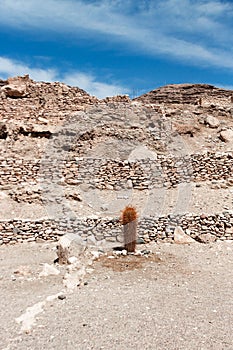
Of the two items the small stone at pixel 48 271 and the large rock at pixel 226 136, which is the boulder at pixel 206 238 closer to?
the small stone at pixel 48 271

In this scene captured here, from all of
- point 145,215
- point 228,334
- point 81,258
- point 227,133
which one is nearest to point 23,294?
point 81,258

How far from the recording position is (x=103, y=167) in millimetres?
15156

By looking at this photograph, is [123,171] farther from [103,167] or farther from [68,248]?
[68,248]

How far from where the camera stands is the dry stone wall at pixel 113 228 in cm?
1119

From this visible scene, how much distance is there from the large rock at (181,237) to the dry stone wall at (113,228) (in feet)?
0.60

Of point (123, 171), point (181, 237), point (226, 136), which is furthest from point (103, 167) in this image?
point (226, 136)

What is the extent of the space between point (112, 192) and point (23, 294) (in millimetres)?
7700

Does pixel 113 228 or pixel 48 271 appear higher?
pixel 113 228

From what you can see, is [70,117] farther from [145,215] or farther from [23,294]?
[23,294]

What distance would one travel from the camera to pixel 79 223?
11.5 m

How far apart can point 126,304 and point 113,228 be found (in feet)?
16.5

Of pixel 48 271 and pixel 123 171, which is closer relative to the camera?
pixel 48 271

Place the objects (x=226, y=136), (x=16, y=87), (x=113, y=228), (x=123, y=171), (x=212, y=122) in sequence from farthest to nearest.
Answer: (x=212, y=122)
(x=16, y=87)
(x=226, y=136)
(x=123, y=171)
(x=113, y=228)

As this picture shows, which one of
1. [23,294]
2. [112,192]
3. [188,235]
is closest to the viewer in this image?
[23,294]
